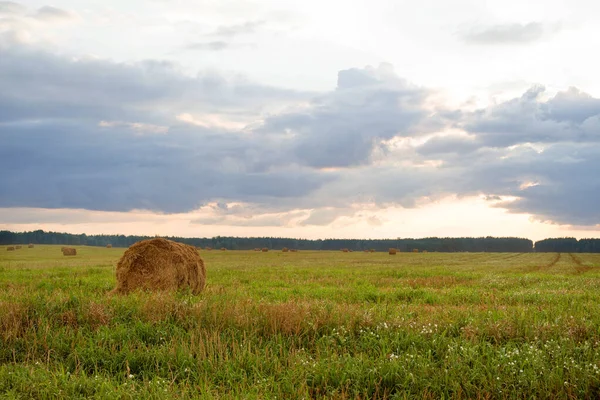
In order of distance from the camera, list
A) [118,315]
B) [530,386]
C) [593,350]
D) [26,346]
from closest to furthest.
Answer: [530,386], [593,350], [26,346], [118,315]

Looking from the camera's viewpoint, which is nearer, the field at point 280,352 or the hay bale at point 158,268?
the field at point 280,352

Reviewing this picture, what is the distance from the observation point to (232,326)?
895 centimetres

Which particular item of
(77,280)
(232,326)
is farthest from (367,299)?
(77,280)

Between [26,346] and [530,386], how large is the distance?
799cm

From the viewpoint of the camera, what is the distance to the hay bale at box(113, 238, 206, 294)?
17.2m

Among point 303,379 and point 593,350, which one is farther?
point 593,350

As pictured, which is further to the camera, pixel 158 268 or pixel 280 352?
pixel 158 268

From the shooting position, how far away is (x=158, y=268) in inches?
692

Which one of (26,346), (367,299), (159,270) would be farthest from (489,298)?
(26,346)

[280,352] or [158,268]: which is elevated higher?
[158,268]

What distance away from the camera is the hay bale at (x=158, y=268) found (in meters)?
17.2

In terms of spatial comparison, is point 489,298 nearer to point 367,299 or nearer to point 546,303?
point 546,303

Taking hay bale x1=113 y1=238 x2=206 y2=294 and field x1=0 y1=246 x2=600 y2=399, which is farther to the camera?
hay bale x1=113 y1=238 x2=206 y2=294

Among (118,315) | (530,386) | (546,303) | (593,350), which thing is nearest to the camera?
(530,386)
